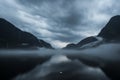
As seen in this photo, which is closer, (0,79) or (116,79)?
(0,79)

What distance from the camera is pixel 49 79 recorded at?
30.5m

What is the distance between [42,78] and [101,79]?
10.1 meters

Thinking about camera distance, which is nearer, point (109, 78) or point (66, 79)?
point (66, 79)

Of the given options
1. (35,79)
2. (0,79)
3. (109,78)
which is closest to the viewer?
(0,79)

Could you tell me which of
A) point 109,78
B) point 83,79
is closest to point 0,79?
point 83,79

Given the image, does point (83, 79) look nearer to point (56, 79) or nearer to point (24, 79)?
point (56, 79)

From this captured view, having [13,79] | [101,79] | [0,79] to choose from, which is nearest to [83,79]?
[101,79]

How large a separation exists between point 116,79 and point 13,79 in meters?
17.1

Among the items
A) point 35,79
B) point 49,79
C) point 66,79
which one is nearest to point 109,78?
point 66,79

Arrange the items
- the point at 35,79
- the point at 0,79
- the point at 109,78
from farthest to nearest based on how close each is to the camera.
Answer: the point at 109,78 < the point at 35,79 < the point at 0,79

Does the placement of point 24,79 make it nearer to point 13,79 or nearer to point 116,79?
point 13,79

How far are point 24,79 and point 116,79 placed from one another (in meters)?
15.4

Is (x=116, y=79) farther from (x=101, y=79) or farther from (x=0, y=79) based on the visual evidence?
(x=0, y=79)

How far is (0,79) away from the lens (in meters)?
28.2
